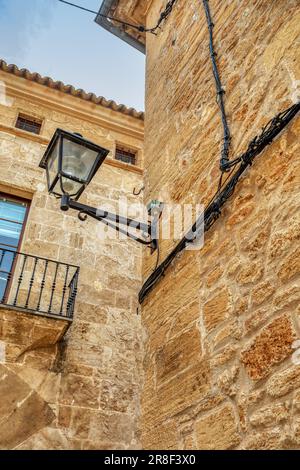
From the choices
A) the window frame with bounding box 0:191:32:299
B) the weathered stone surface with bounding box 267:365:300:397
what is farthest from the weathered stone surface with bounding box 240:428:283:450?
the window frame with bounding box 0:191:32:299

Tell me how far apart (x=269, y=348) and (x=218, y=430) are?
1.75 feet

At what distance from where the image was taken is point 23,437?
3.68m

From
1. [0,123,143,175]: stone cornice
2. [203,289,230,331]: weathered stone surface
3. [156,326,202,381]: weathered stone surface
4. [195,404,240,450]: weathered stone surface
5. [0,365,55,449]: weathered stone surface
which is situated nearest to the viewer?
[195,404,240,450]: weathered stone surface

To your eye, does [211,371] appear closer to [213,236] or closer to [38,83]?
[213,236]

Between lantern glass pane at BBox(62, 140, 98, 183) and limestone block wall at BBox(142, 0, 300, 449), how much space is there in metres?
0.78

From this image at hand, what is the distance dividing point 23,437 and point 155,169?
112 inches

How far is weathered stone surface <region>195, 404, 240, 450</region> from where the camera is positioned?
183cm

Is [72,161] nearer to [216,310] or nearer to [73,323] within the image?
[216,310]

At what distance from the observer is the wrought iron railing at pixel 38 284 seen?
14.5ft

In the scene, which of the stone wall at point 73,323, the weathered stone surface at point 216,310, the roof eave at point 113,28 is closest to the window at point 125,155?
the stone wall at point 73,323

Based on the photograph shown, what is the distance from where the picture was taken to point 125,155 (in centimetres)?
688

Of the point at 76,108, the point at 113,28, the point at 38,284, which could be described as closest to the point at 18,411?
the point at 38,284

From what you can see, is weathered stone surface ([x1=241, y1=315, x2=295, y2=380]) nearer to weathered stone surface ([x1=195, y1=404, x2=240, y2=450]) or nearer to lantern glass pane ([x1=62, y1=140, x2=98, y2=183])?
weathered stone surface ([x1=195, y1=404, x2=240, y2=450])
